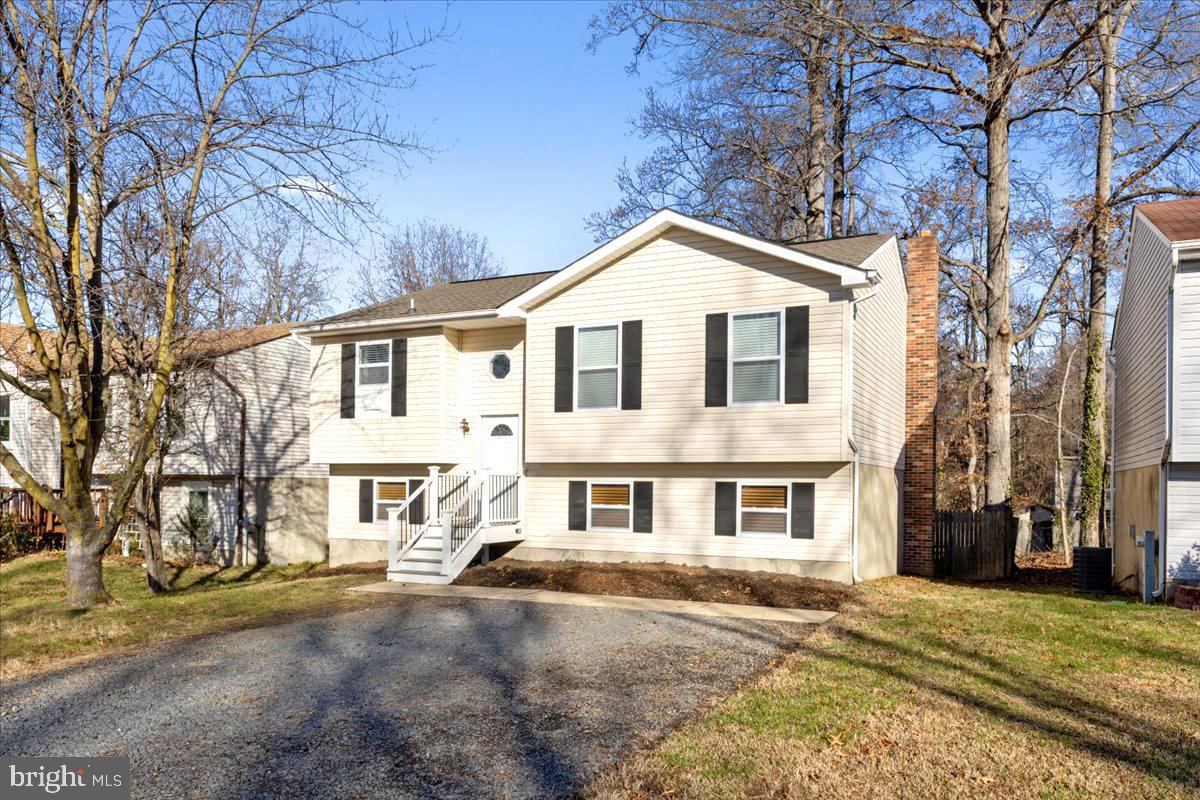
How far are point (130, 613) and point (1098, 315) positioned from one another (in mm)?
21936

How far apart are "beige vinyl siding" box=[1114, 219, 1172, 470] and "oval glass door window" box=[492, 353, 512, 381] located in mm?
11201

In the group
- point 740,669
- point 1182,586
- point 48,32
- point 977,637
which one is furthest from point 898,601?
point 48,32

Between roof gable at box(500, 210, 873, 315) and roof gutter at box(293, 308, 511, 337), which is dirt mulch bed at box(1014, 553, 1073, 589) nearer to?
roof gable at box(500, 210, 873, 315)

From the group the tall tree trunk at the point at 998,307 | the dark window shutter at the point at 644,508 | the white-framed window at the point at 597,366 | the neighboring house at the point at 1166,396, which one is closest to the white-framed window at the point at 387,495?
the white-framed window at the point at 597,366

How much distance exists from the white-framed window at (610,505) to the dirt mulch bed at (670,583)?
830 mm

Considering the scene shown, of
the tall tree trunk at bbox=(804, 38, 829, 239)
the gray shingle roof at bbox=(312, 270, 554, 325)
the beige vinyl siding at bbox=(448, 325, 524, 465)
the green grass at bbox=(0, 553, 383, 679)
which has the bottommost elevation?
the green grass at bbox=(0, 553, 383, 679)

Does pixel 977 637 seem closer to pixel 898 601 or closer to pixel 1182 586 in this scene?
pixel 898 601

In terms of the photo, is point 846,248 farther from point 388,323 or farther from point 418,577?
point 418,577

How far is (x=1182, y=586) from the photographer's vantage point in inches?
490

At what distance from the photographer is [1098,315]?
73.0 ft

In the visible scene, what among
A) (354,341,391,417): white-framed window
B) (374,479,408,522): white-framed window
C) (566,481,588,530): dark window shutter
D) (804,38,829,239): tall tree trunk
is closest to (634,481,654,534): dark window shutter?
(566,481,588,530): dark window shutter

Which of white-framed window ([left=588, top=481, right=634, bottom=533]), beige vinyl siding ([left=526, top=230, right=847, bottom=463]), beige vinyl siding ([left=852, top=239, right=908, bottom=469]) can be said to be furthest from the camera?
white-framed window ([left=588, top=481, right=634, bottom=533])

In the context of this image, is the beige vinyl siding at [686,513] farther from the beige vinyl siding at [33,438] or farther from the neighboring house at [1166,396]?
the beige vinyl siding at [33,438]

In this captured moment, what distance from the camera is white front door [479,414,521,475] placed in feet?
58.6
